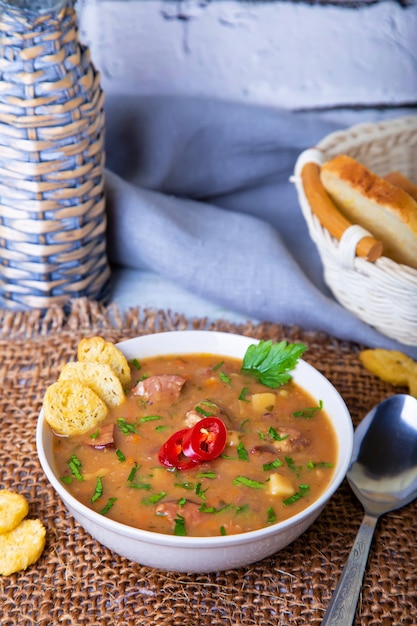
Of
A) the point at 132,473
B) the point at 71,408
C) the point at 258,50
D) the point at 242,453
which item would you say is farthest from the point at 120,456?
the point at 258,50

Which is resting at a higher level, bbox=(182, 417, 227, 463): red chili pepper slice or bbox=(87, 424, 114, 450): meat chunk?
bbox=(182, 417, 227, 463): red chili pepper slice

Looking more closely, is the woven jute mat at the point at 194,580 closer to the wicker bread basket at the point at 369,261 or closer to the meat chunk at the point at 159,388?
the meat chunk at the point at 159,388

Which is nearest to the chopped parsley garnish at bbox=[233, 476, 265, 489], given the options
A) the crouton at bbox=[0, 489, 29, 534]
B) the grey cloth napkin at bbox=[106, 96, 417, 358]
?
the crouton at bbox=[0, 489, 29, 534]

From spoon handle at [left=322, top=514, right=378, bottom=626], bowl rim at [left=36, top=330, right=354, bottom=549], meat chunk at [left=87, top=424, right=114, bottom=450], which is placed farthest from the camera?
meat chunk at [left=87, top=424, right=114, bottom=450]

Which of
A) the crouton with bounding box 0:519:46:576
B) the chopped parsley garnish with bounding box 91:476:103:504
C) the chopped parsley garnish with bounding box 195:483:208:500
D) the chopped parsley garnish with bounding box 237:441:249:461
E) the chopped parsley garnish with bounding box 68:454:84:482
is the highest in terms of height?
the chopped parsley garnish with bounding box 195:483:208:500

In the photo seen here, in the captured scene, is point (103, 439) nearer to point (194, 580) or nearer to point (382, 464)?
point (194, 580)

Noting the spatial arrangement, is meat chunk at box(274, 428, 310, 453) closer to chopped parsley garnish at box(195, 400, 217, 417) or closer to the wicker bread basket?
chopped parsley garnish at box(195, 400, 217, 417)

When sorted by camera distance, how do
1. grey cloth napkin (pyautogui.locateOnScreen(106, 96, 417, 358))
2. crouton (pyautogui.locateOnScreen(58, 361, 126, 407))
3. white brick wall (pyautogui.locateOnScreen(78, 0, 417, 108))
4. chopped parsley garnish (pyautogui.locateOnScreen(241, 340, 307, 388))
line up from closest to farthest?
crouton (pyautogui.locateOnScreen(58, 361, 126, 407)), chopped parsley garnish (pyautogui.locateOnScreen(241, 340, 307, 388)), grey cloth napkin (pyautogui.locateOnScreen(106, 96, 417, 358)), white brick wall (pyautogui.locateOnScreen(78, 0, 417, 108))

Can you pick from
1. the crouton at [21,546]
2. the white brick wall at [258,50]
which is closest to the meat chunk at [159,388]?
the crouton at [21,546]
